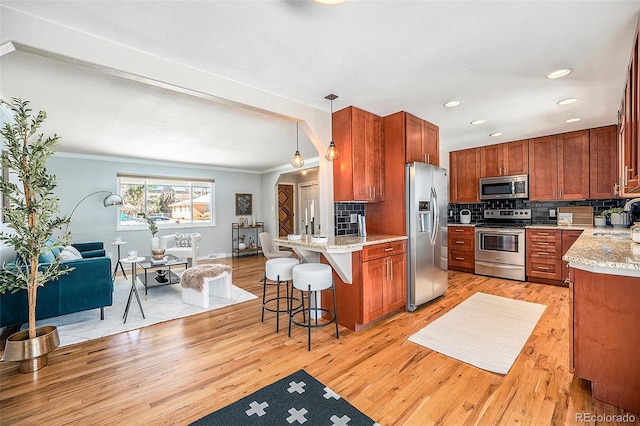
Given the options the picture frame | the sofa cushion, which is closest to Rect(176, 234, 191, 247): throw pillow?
the sofa cushion

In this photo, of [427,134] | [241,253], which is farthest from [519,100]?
[241,253]

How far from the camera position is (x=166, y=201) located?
6863 millimetres

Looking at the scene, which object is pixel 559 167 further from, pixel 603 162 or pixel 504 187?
pixel 504 187

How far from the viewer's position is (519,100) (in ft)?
10.5

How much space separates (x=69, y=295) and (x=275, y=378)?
8.41 feet

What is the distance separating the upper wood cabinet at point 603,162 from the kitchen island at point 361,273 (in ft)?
11.8

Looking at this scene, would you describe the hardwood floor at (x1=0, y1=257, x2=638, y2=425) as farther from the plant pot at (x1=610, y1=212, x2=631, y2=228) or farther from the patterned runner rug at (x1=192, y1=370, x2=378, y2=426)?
the plant pot at (x1=610, y1=212, x2=631, y2=228)

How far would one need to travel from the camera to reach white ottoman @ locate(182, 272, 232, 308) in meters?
3.62

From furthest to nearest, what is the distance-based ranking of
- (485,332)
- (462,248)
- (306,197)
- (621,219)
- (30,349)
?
(306,197) < (462,248) < (621,219) < (485,332) < (30,349)

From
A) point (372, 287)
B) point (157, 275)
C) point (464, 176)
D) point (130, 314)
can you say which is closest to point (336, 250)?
point (372, 287)

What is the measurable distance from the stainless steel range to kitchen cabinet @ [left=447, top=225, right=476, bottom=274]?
0.09 m

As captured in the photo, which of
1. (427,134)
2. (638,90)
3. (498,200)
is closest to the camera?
(638,90)

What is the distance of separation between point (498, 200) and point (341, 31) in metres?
5.08

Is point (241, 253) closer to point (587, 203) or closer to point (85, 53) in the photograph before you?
point (85, 53)
